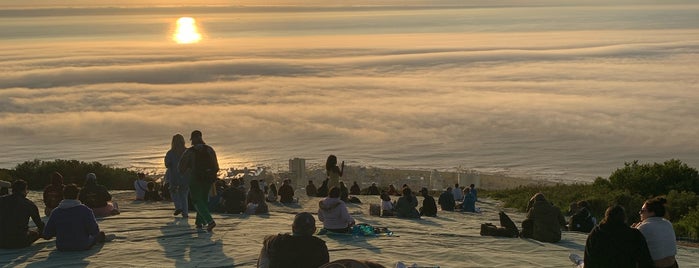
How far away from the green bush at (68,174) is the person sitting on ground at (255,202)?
10587mm

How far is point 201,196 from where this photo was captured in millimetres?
16812

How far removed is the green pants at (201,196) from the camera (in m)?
16.7

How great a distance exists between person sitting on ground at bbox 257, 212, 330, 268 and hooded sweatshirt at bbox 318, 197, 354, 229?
474cm

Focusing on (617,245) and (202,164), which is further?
(202,164)

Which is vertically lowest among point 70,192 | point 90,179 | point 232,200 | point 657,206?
point 232,200

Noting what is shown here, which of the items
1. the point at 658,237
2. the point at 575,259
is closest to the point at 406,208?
the point at 575,259

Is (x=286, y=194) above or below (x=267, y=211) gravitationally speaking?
above

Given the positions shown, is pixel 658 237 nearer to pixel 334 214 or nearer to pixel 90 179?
pixel 334 214

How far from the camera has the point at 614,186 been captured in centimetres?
3341

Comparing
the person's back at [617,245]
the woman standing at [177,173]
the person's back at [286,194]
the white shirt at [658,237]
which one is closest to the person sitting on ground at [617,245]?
the person's back at [617,245]

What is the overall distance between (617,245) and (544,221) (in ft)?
17.2

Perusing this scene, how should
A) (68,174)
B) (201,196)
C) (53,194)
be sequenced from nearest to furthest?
1. (201,196)
2. (53,194)
3. (68,174)

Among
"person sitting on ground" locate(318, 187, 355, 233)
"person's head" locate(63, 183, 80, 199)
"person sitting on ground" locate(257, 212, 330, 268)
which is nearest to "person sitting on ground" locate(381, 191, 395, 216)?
"person sitting on ground" locate(318, 187, 355, 233)

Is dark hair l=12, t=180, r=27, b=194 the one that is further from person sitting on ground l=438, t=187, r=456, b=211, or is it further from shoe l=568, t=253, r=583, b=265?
person sitting on ground l=438, t=187, r=456, b=211
